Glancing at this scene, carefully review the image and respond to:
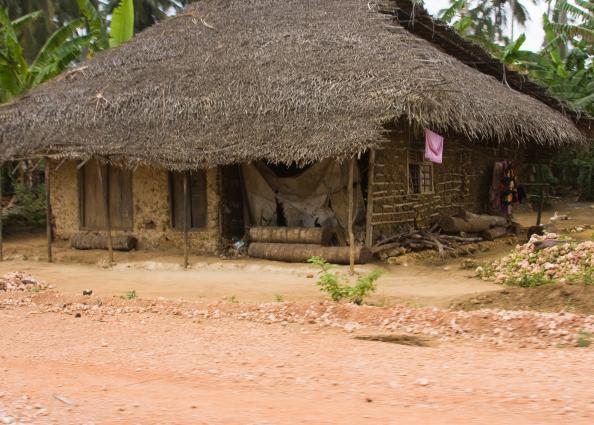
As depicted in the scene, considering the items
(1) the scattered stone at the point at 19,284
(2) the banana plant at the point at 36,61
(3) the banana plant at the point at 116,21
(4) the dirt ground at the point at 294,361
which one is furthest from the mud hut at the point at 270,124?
(4) the dirt ground at the point at 294,361

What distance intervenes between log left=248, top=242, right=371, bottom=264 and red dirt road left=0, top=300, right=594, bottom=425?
16.1 feet

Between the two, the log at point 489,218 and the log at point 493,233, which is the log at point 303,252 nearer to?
the log at point 489,218

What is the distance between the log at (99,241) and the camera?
13461 millimetres

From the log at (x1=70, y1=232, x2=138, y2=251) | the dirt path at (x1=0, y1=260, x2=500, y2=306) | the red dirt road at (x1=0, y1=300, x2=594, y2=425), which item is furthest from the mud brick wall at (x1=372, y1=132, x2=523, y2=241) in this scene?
the red dirt road at (x1=0, y1=300, x2=594, y2=425)

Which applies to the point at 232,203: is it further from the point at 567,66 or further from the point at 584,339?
the point at 567,66

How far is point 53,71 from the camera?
17406 mm

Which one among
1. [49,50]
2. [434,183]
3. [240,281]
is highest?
[49,50]

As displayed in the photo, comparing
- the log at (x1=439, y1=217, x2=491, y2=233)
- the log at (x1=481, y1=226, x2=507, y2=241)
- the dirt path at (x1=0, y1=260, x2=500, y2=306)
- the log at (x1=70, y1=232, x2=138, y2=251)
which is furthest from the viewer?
the log at (x1=481, y1=226, x2=507, y2=241)

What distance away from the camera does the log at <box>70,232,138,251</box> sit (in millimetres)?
13461

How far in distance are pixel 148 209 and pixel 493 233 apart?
7.00m

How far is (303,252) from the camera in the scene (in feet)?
38.0

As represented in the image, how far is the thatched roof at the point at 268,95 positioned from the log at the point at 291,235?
5.32 ft

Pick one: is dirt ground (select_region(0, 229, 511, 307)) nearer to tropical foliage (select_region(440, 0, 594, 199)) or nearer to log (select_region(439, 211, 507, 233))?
log (select_region(439, 211, 507, 233))

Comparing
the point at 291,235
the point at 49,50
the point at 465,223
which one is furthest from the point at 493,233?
the point at 49,50
